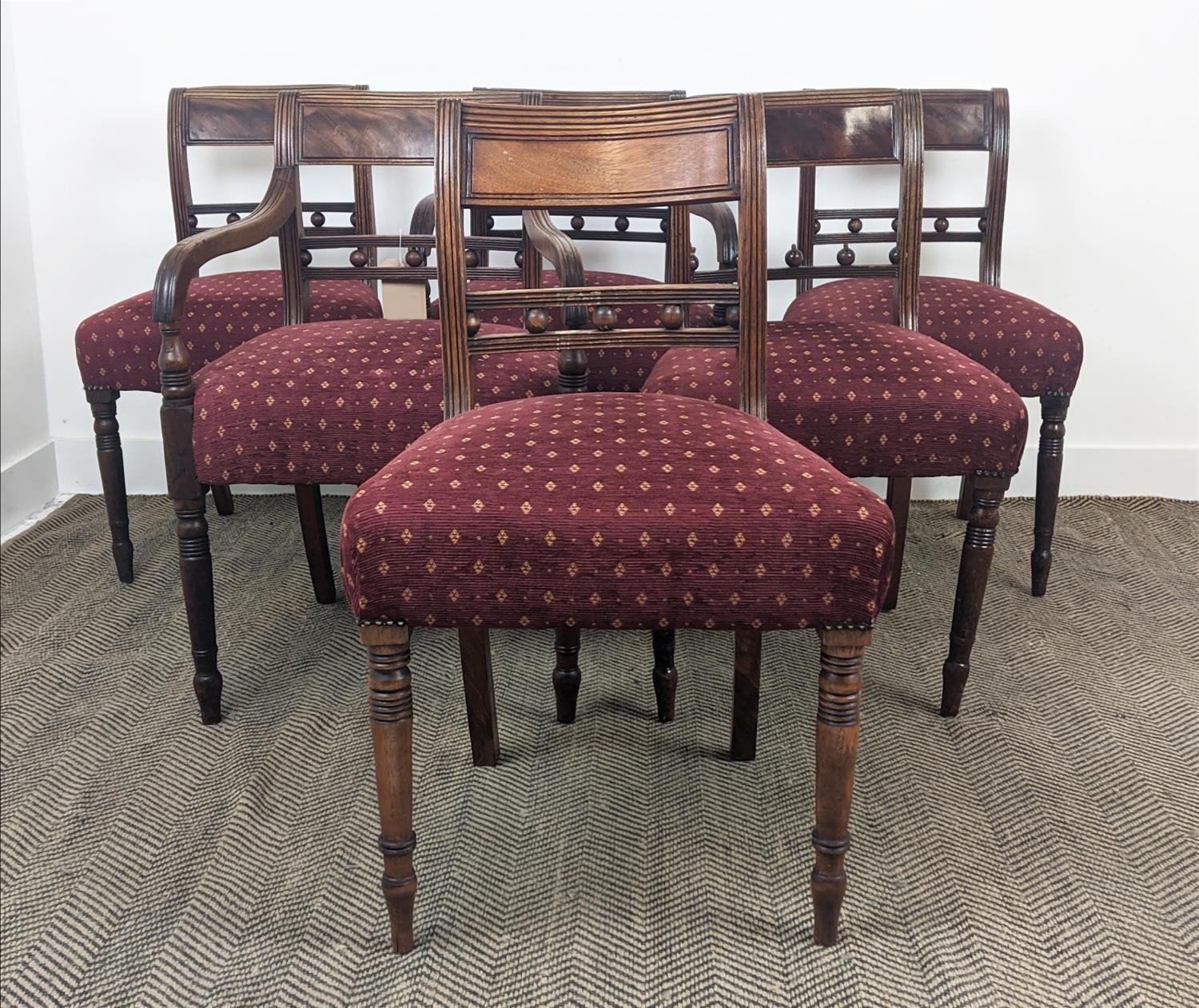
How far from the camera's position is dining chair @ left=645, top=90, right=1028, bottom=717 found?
158 cm

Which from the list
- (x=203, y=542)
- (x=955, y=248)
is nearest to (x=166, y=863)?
(x=203, y=542)

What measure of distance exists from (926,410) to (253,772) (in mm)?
1085

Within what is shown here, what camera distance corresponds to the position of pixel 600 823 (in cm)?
150

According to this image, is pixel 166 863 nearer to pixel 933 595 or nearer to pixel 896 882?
pixel 896 882

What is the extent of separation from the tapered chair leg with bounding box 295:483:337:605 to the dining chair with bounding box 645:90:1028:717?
0.71 meters

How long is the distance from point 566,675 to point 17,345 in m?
1.79

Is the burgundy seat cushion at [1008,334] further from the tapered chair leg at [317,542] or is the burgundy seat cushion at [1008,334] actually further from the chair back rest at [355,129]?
the tapered chair leg at [317,542]

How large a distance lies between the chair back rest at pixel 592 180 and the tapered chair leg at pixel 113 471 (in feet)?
A: 3.60

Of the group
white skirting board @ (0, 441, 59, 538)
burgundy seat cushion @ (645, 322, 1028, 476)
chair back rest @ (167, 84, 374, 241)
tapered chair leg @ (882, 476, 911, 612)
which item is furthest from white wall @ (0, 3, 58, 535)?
tapered chair leg @ (882, 476, 911, 612)

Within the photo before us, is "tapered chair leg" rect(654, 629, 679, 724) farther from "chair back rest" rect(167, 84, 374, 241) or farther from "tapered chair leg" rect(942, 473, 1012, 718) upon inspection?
"chair back rest" rect(167, 84, 374, 241)

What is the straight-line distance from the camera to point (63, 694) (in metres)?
1.85

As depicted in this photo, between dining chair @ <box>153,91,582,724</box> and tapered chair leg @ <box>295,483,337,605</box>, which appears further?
tapered chair leg @ <box>295,483,337,605</box>

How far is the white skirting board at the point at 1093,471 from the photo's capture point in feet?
9.25

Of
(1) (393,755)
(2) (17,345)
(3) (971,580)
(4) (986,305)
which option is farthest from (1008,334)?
(2) (17,345)
